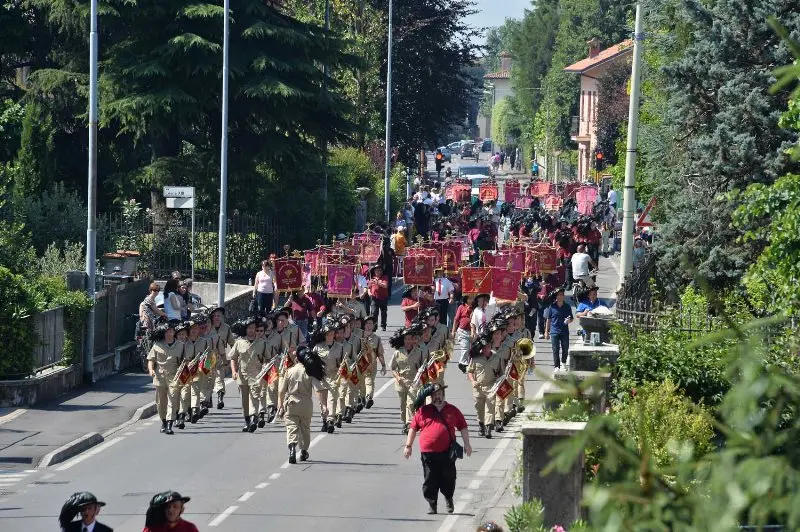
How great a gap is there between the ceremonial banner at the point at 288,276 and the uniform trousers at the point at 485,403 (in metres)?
9.71

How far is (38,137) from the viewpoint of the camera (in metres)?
37.2

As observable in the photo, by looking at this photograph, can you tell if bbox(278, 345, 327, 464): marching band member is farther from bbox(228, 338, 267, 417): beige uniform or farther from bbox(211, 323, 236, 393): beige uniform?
bbox(211, 323, 236, 393): beige uniform

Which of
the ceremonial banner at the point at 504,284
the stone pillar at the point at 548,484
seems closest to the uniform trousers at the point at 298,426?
the stone pillar at the point at 548,484

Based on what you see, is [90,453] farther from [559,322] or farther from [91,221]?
[559,322]

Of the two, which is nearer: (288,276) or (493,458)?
(493,458)

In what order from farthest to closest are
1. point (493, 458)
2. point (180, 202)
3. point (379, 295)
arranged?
1. point (180, 202)
2. point (379, 295)
3. point (493, 458)

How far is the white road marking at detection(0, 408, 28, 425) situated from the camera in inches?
871

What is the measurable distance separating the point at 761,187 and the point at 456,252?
1961 centimetres

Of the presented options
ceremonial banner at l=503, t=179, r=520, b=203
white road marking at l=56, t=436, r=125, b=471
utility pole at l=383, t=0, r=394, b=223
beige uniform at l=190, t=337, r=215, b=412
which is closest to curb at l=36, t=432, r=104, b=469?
white road marking at l=56, t=436, r=125, b=471

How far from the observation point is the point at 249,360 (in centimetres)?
2136

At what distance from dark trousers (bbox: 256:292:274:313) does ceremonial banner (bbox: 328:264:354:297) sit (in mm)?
1531

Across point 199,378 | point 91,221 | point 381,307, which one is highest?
point 91,221

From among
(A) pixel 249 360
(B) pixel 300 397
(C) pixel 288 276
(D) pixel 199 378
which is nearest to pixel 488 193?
(C) pixel 288 276

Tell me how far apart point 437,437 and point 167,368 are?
6554 millimetres
